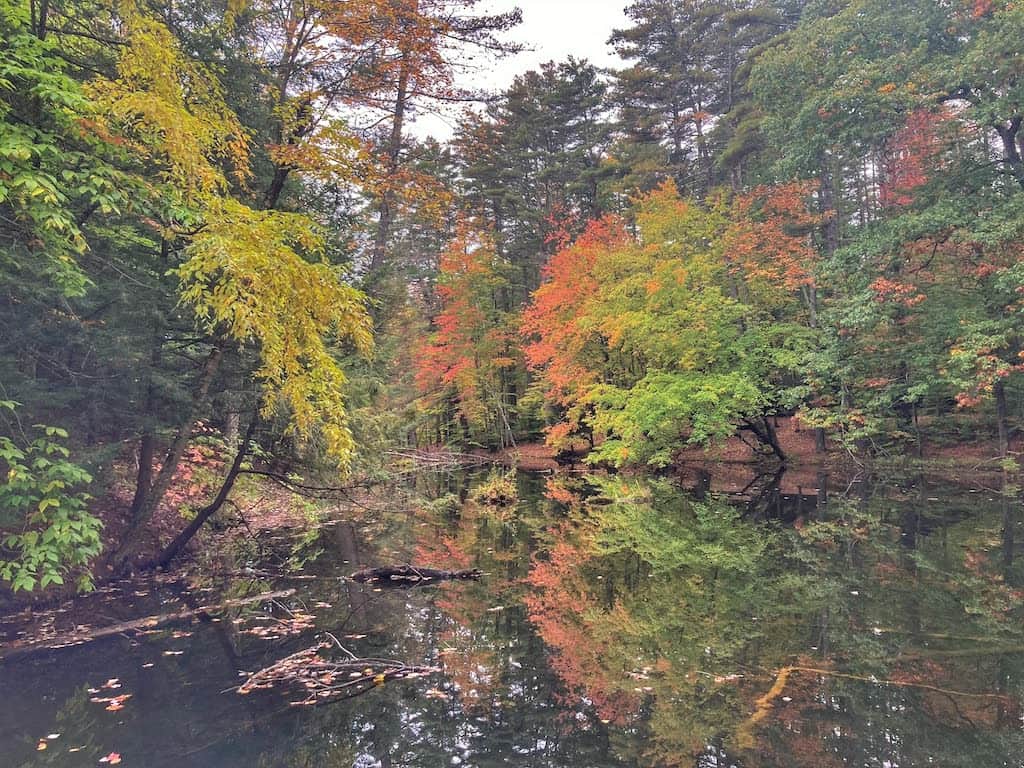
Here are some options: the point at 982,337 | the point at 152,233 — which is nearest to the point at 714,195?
the point at 982,337

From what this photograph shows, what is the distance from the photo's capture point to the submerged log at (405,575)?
8.59 metres

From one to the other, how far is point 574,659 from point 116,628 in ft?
17.4

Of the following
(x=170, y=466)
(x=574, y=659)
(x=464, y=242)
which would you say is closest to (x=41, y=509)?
(x=170, y=466)

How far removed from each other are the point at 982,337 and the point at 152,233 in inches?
764

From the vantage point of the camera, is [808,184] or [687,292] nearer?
[687,292]

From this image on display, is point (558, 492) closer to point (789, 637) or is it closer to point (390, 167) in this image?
point (390, 167)

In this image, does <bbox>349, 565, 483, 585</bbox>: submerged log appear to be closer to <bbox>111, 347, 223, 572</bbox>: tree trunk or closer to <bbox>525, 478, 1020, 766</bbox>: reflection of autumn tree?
<bbox>525, 478, 1020, 766</bbox>: reflection of autumn tree

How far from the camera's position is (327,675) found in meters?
5.37

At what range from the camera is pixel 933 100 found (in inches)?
608

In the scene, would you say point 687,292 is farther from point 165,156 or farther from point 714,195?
point 165,156

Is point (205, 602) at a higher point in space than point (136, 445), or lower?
lower

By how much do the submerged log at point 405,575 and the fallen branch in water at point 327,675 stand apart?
2.74 m

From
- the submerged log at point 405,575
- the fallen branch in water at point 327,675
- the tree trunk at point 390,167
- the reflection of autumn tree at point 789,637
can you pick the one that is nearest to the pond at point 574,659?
the reflection of autumn tree at point 789,637

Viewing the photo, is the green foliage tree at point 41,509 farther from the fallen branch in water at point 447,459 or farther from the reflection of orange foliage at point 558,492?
the fallen branch in water at point 447,459
